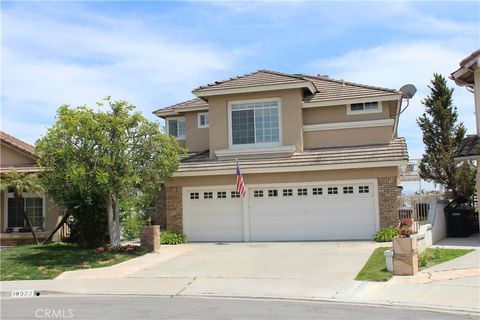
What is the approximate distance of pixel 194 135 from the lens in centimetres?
2533

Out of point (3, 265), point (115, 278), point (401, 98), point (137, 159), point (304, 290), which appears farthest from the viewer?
point (401, 98)

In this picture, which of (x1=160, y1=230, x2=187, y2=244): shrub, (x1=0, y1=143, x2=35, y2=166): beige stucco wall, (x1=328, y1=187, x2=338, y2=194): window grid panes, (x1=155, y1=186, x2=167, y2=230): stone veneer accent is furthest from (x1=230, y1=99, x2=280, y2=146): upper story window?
(x1=0, y1=143, x2=35, y2=166): beige stucco wall

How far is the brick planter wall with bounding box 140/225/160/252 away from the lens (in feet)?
62.5

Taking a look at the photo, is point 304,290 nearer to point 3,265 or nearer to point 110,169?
point 110,169

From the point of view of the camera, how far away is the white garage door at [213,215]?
2184 centimetres

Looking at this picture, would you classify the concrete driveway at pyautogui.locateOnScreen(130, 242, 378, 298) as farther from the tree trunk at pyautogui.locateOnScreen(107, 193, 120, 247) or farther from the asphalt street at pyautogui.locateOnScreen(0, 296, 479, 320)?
the tree trunk at pyautogui.locateOnScreen(107, 193, 120, 247)

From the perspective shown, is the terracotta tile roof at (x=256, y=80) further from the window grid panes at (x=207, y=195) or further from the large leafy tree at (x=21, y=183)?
the large leafy tree at (x=21, y=183)

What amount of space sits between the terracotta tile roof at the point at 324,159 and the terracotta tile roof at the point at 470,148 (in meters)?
2.10

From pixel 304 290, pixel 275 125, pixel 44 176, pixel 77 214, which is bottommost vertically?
pixel 304 290

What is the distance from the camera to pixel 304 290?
1216 cm

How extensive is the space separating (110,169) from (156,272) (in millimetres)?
4066

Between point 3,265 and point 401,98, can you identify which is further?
point 401,98

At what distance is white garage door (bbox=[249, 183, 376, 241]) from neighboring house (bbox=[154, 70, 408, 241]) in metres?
0.04

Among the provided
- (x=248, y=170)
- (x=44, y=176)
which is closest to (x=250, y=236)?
(x=248, y=170)
